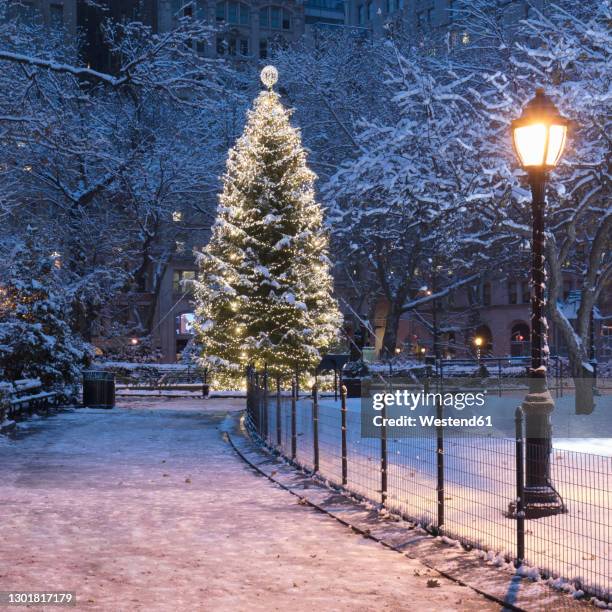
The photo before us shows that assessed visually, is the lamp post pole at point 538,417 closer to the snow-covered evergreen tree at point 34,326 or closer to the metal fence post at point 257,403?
the metal fence post at point 257,403

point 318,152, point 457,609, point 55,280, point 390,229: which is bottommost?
point 457,609

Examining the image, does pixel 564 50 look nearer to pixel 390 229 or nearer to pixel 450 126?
pixel 450 126

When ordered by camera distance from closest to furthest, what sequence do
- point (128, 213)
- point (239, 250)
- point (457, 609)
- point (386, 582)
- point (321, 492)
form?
1. point (457, 609)
2. point (386, 582)
3. point (321, 492)
4. point (239, 250)
5. point (128, 213)

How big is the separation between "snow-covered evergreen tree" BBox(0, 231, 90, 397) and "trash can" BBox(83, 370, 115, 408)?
0.46 meters

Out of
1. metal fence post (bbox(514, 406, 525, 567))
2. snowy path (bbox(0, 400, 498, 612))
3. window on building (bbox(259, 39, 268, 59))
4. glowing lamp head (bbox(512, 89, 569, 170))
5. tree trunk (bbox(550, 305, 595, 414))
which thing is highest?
window on building (bbox(259, 39, 268, 59))

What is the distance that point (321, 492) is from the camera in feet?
46.0

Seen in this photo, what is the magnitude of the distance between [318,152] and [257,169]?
1527 cm

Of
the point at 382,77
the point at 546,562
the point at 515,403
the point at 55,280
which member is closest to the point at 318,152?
the point at 382,77

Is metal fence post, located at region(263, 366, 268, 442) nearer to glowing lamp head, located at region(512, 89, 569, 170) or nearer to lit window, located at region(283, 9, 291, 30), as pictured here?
glowing lamp head, located at region(512, 89, 569, 170)

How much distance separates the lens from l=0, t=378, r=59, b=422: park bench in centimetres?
2641

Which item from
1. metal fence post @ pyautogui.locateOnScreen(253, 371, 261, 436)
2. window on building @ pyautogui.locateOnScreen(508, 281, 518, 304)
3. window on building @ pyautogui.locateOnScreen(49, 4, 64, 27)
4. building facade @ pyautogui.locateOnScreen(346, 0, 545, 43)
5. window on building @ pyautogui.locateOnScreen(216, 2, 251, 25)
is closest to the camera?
metal fence post @ pyautogui.locateOnScreen(253, 371, 261, 436)

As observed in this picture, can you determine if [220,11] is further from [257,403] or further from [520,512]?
[520,512]

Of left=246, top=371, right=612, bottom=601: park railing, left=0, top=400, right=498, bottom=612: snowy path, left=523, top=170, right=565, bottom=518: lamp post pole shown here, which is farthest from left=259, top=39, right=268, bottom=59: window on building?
left=523, top=170, right=565, bottom=518: lamp post pole

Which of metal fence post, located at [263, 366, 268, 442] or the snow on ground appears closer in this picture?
the snow on ground
